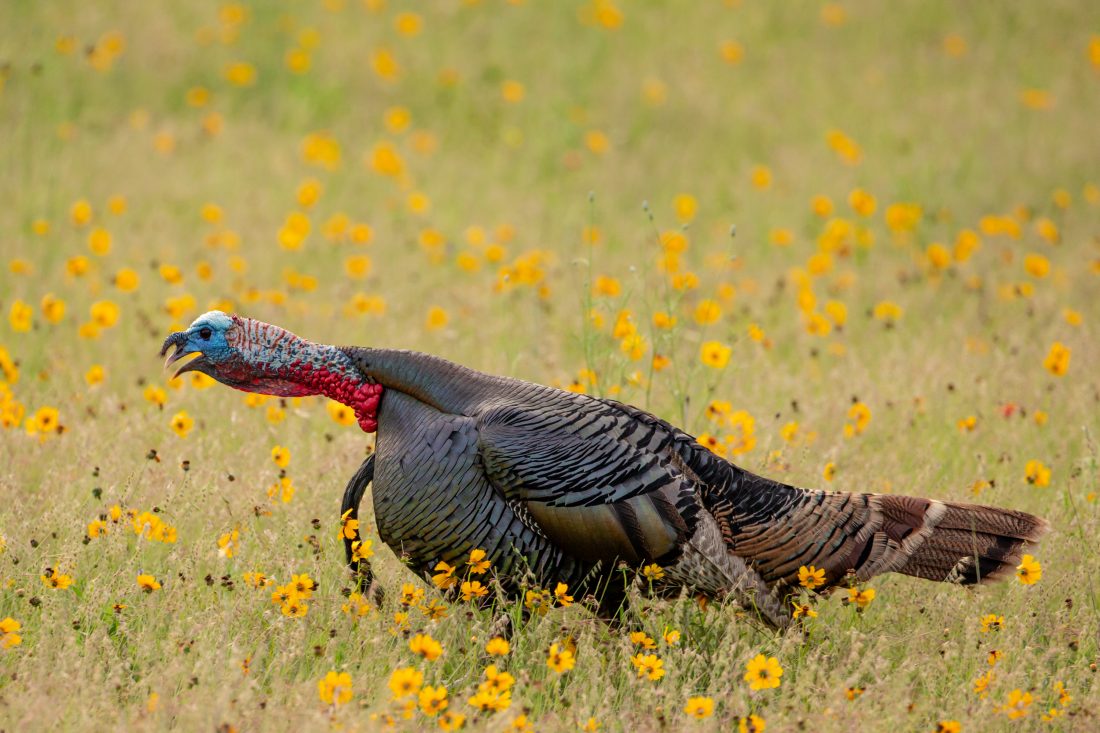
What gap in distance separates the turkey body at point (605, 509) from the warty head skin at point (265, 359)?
0.06m

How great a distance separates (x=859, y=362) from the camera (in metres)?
6.65

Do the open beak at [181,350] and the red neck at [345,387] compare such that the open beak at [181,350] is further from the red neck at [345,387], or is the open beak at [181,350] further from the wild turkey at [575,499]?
the red neck at [345,387]

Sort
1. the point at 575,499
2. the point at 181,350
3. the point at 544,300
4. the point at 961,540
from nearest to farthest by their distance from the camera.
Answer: the point at 575,499, the point at 961,540, the point at 181,350, the point at 544,300

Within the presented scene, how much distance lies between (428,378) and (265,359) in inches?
20.7

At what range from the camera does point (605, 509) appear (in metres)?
3.78

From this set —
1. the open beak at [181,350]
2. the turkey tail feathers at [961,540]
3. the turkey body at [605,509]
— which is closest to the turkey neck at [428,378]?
the turkey body at [605,509]

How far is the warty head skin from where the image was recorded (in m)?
4.10

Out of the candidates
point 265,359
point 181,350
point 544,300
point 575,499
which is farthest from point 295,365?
point 544,300

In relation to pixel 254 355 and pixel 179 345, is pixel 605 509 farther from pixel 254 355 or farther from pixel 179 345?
pixel 179 345

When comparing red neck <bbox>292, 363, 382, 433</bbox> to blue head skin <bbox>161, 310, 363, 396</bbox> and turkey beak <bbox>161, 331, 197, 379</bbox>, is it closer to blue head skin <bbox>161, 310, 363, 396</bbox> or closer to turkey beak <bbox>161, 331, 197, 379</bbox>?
blue head skin <bbox>161, 310, 363, 396</bbox>

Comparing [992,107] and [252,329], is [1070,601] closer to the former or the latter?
[252,329]

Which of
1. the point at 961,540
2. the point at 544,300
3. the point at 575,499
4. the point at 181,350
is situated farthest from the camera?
the point at 544,300

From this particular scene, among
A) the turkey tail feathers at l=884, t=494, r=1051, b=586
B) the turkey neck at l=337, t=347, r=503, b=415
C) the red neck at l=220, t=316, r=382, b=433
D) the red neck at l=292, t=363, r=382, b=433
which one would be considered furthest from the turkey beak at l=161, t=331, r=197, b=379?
the turkey tail feathers at l=884, t=494, r=1051, b=586

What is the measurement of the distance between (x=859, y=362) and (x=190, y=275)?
12.2 ft
